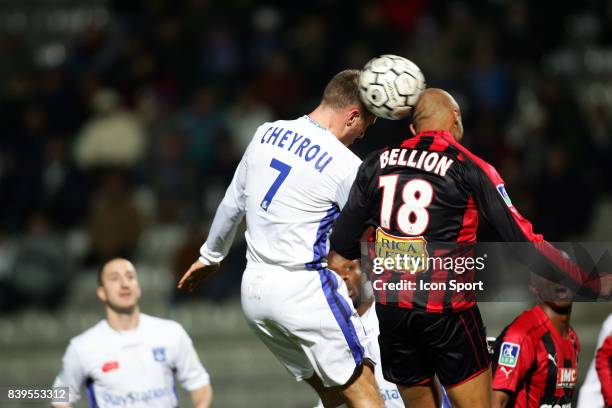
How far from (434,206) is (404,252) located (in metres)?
0.29

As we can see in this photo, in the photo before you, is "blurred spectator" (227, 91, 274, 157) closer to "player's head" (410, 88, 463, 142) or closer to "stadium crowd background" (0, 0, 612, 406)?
"stadium crowd background" (0, 0, 612, 406)

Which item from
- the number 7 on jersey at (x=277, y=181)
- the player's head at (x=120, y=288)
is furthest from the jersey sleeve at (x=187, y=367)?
the number 7 on jersey at (x=277, y=181)

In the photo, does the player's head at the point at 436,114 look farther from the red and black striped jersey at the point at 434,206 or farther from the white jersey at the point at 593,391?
the white jersey at the point at 593,391

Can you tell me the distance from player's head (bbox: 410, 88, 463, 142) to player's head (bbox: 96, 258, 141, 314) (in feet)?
8.61

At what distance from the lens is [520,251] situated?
5.91m

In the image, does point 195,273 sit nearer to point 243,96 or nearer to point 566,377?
point 566,377

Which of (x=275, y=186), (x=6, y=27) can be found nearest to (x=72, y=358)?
(x=275, y=186)

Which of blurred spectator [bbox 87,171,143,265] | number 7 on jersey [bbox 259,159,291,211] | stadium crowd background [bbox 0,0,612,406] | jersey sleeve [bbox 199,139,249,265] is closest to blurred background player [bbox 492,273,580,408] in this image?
number 7 on jersey [bbox 259,159,291,211]

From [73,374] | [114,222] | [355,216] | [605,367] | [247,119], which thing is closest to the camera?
[355,216]

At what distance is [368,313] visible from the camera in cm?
742

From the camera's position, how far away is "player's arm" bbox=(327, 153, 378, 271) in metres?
6.11

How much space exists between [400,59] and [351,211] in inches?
37.1

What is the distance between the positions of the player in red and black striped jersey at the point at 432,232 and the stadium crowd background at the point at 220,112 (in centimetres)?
636

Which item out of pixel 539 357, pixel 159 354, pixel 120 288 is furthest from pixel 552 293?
pixel 120 288
